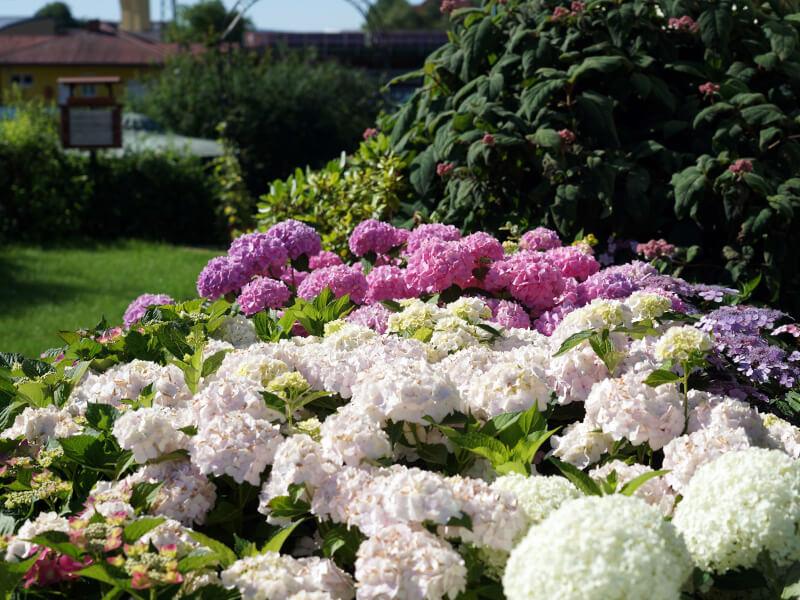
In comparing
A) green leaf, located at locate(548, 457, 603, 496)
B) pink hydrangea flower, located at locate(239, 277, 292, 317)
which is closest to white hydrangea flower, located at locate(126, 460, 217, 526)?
green leaf, located at locate(548, 457, 603, 496)

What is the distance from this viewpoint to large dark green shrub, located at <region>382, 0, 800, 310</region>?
12.5 ft

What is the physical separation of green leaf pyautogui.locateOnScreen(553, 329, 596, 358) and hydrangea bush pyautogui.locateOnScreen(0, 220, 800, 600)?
12mm

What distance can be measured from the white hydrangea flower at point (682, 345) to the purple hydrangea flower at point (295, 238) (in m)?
1.81

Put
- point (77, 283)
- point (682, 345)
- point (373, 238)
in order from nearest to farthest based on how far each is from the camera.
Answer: point (682, 345), point (373, 238), point (77, 283)

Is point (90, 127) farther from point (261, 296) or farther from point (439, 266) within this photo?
point (439, 266)

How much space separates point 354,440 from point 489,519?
13.5 inches

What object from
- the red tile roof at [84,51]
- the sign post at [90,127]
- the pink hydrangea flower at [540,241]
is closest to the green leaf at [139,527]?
the pink hydrangea flower at [540,241]

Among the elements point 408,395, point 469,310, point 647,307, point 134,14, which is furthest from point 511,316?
point 134,14

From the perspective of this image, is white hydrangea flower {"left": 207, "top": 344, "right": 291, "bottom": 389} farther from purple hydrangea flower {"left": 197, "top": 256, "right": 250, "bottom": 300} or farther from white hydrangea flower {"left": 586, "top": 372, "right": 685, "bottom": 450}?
purple hydrangea flower {"left": 197, "top": 256, "right": 250, "bottom": 300}

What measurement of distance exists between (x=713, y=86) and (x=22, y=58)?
166 feet

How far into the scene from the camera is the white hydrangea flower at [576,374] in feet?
7.43

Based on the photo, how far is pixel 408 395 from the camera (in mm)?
2002

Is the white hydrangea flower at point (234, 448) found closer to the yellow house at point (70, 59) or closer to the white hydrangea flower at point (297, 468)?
the white hydrangea flower at point (297, 468)

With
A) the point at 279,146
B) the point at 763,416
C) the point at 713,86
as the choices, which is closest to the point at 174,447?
the point at 763,416
